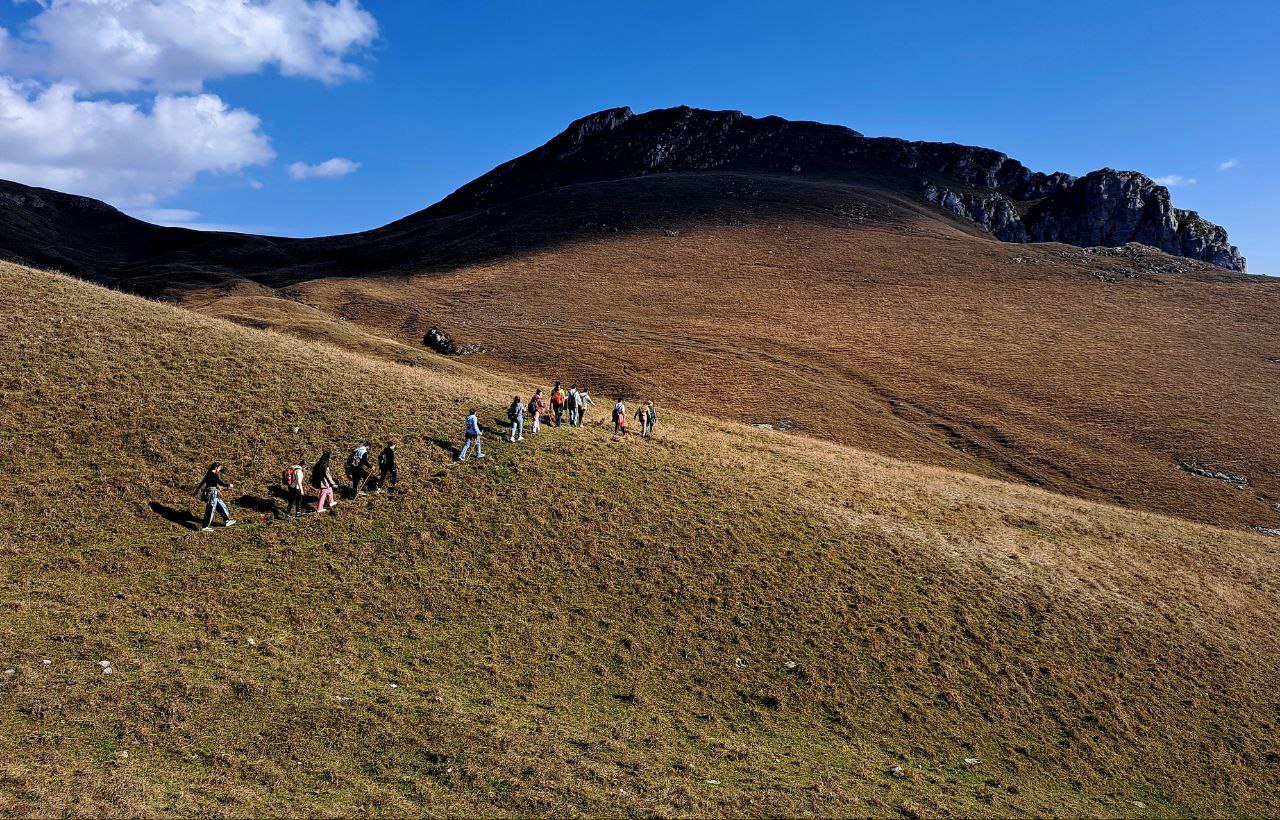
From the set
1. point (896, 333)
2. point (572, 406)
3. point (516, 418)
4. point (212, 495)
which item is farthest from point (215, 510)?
point (896, 333)

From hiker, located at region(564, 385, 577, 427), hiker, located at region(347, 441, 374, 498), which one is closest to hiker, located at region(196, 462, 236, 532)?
hiker, located at region(347, 441, 374, 498)

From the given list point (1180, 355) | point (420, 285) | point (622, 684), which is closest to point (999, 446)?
point (1180, 355)

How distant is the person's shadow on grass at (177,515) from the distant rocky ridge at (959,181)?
170 m

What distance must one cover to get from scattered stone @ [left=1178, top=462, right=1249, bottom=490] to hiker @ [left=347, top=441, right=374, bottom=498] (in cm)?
5772

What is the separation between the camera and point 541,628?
2170 centimetres

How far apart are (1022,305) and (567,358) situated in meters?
60.1

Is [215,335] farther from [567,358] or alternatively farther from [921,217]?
[921,217]

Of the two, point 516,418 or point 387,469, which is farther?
point 516,418

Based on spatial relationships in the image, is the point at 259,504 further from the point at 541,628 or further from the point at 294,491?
the point at 541,628

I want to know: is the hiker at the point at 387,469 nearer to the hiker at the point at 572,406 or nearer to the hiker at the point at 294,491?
the hiker at the point at 294,491

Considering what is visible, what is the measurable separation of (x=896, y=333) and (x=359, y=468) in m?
67.3

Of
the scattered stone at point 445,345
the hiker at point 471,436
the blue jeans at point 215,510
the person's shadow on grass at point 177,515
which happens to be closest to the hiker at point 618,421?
the hiker at point 471,436

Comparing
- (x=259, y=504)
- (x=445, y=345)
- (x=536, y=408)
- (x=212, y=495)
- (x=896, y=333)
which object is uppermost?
(x=896, y=333)

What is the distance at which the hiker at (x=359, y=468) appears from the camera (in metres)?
26.3
